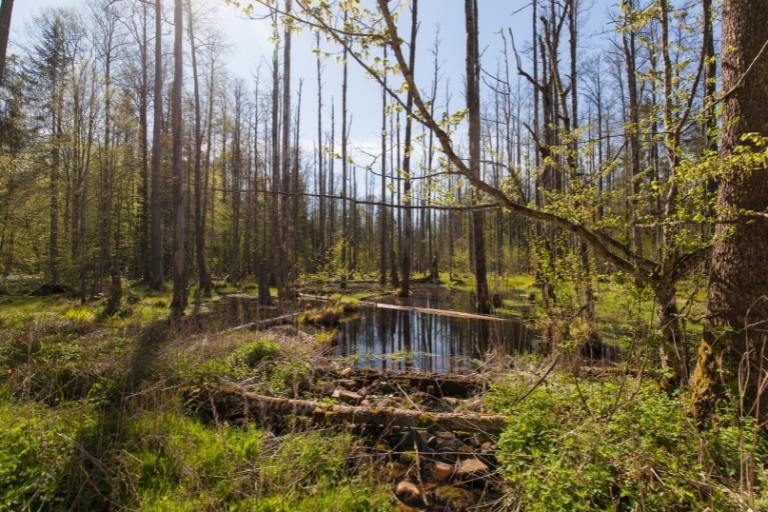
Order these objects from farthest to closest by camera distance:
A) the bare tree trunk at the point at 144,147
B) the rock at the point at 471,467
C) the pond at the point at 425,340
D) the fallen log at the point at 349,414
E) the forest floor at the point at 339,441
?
1. the bare tree trunk at the point at 144,147
2. the pond at the point at 425,340
3. the fallen log at the point at 349,414
4. the rock at the point at 471,467
5. the forest floor at the point at 339,441

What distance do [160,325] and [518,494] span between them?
805cm

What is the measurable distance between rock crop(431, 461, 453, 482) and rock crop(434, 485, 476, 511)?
0.37 ft

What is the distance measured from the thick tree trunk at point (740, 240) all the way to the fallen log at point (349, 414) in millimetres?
1881

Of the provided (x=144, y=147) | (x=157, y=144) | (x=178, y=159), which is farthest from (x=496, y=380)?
(x=144, y=147)

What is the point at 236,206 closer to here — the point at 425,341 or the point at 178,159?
the point at 178,159

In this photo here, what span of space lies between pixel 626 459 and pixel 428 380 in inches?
139

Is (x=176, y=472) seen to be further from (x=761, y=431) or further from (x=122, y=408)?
(x=761, y=431)

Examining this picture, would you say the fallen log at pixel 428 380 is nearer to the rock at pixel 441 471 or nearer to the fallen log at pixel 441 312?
the rock at pixel 441 471

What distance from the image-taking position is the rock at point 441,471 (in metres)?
3.54

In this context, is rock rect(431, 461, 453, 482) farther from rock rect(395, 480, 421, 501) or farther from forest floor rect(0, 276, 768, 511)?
rock rect(395, 480, 421, 501)

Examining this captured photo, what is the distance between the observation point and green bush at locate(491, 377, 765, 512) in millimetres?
2311

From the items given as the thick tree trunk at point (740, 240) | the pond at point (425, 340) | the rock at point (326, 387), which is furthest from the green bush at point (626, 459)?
the rock at point (326, 387)

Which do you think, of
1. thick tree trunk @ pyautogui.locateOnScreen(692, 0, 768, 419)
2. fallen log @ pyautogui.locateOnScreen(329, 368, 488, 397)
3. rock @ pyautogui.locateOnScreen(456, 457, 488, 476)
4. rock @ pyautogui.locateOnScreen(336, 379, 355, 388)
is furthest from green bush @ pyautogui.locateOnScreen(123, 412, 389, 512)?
thick tree trunk @ pyautogui.locateOnScreen(692, 0, 768, 419)

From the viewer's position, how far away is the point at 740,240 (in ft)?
10.4
